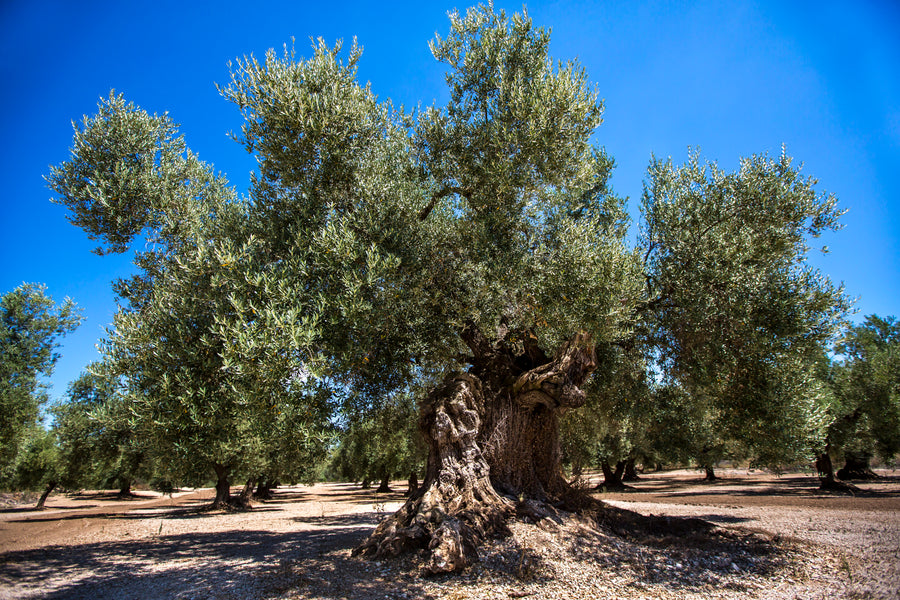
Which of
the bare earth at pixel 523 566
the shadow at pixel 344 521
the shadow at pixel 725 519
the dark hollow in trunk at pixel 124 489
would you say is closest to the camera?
the bare earth at pixel 523 566

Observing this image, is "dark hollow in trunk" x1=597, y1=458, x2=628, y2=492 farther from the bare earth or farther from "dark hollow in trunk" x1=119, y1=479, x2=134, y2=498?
"dark hollow in trunk" x1=119, y1=479, x2=134, y2=498

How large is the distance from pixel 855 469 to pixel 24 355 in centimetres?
4912

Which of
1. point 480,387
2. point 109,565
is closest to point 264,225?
point 480,387

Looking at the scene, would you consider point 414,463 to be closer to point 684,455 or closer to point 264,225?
point 684,455

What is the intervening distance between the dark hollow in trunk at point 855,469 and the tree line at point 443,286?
24223 mm

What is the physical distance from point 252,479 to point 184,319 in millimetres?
24669

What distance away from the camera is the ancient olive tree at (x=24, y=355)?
15969mm

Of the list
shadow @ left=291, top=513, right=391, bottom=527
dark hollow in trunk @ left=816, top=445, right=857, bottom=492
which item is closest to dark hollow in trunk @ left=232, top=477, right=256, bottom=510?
shadow @ left=291, top=513, right=391, bottom=527

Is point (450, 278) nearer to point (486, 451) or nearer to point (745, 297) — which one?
point (486, 451)

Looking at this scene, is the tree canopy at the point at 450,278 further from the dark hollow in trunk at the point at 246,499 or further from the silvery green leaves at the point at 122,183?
the dark hollow in trunk at the point at 246,499

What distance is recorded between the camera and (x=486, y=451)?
1162 cm

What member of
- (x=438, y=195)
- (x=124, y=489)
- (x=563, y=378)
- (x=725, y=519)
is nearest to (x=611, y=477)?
(x=725, y=519)

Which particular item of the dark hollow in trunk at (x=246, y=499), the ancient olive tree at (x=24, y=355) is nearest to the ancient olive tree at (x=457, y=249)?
the ancient olive tree at (x=24, y=355)

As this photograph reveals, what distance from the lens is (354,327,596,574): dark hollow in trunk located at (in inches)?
369
